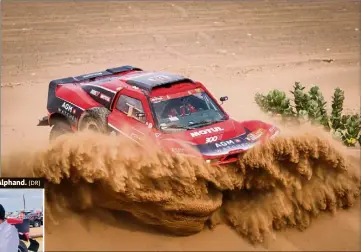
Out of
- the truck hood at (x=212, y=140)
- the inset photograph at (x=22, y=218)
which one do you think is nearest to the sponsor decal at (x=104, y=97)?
the truck hood at (x=212, y=140)

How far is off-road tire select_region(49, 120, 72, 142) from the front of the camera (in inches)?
333

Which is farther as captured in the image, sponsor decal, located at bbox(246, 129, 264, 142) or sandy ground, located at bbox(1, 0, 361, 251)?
sandy ground, located at bbox(1, 0, 361, 251)

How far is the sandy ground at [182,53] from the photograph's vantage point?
873 centimetres

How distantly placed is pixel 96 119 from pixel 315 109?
2279 millimetres

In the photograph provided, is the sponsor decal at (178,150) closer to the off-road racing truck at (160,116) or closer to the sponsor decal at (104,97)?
the off-road racing truck at (160,116)

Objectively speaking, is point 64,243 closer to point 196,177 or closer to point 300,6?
point 196,177

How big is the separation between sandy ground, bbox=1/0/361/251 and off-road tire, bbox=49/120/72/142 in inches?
9.6

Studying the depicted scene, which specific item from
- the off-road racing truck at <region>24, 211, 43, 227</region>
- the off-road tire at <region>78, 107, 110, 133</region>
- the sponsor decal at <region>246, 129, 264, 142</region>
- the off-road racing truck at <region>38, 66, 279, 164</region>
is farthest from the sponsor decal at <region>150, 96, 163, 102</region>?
the off-road racing truck at <region>24, 211, 43, 227</region>

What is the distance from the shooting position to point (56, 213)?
28.6 ft

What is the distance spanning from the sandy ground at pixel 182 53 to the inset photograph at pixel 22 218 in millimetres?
1272

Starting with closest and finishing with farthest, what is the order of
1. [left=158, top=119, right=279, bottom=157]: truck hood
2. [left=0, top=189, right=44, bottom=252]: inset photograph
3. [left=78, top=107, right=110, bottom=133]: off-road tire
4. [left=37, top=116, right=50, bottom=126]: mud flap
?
[left=0, top=189, right=44, bottom=252]: inset photograph < [left=158, top=119, right=279, bottom=157]: truck hood < [left=78, top=107, right=110, bottom=133]: off-road tire < [left=37, top=116, right=50, bottom=126]: mud flap

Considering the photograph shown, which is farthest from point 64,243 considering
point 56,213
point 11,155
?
point 11,155

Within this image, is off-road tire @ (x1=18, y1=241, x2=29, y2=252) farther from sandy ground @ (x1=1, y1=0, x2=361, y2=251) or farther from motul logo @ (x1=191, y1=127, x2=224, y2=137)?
motul logo @ (x1=191, y1=127, x2=224, y2=137)

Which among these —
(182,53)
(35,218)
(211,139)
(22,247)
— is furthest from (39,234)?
(182,53)
